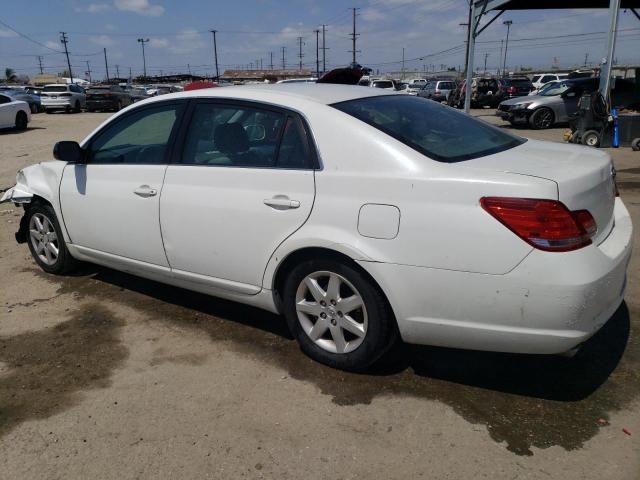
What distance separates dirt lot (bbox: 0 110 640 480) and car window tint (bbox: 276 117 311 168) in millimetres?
1201

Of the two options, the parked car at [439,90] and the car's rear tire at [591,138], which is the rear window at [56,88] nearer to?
the parked car at [439,90]

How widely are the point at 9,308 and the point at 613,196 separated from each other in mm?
4336

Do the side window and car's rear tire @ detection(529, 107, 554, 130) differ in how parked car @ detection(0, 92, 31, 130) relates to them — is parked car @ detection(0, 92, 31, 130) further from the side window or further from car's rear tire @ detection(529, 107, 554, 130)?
the side window

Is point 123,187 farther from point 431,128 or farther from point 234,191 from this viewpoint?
point 431,128

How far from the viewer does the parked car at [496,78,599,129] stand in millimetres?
17422

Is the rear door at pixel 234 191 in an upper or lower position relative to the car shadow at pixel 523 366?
upper

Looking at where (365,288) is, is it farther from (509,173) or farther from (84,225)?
(84,225)

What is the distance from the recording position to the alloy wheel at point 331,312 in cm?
307

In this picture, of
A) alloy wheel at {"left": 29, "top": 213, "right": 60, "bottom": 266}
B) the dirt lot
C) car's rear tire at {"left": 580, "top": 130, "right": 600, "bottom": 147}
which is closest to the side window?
alloy wheel at {"left": 29, "top": 213, "right": 60, "bottom": 266}

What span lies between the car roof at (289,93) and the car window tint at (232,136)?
0.27ft

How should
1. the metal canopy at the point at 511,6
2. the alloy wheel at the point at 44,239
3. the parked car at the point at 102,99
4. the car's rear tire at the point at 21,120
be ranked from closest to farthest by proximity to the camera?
the alloy wheel at the point at 44,239
the metal canopy at the point at 511,6
the car's rear tire at the point at 21,120
the parked car at the point at 102,99

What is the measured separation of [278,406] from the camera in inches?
115

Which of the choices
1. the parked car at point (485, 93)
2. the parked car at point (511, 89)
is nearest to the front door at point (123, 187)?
the parked car at point (485, 93)

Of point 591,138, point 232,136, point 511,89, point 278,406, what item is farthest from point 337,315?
point 511,89
